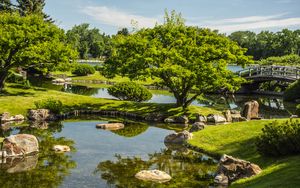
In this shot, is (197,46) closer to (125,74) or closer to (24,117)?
(125,74)

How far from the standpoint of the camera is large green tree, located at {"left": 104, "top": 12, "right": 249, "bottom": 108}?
4916 centimetres

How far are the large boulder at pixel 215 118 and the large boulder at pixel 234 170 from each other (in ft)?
77.2

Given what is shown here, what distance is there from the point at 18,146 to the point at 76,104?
24.2m

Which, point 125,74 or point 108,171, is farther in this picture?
point 125,74

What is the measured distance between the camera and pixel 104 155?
105 ft

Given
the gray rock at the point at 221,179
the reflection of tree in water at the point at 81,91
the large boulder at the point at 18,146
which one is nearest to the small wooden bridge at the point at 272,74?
the reflection of tree in water at the point at 81,91

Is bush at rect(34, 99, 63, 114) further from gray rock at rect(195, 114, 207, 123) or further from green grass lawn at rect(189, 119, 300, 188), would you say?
green grass lawn at rect(189, 119, 300, 188)

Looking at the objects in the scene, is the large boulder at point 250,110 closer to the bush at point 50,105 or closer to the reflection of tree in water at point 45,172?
the bush at point 50,105

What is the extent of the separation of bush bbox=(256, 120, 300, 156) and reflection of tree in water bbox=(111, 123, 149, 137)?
1703 cm

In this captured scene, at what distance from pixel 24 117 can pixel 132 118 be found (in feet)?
43.8

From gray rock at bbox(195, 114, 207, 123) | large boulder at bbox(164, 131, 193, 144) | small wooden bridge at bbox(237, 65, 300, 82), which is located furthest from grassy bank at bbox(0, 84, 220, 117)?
small wooden bridge at bbox(237, 65, 300, 82)

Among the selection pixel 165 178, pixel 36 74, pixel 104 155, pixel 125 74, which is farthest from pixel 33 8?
pixel 165 178

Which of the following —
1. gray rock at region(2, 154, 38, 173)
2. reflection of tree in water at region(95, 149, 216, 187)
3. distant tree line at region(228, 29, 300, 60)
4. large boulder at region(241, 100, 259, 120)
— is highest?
distant tree line at region(228, 29, 300, 60)

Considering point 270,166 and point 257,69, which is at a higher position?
point 257,69
